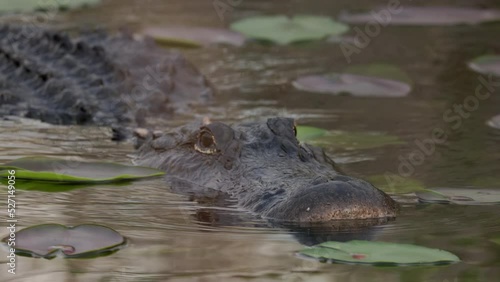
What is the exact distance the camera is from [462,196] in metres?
5.52

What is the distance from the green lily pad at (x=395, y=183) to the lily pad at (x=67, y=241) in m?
1.50

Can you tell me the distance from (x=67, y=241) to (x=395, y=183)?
186cm

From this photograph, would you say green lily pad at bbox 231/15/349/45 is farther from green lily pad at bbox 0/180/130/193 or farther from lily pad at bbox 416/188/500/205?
lily pad at bbox 416/188/500/205

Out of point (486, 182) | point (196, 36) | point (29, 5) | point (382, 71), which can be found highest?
point (29, 5)

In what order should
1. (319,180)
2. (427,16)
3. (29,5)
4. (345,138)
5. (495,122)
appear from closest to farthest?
1. (319,180)
2. (345,138)
3. (495,122)
4. (29,5)
5. (427,16)

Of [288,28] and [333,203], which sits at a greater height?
[288,28]

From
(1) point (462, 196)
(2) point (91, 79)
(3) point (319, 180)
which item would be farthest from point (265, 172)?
(2) point (91, 79)

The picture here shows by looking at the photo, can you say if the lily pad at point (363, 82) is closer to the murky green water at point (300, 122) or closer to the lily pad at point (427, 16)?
the murky green water at point (300, 122)

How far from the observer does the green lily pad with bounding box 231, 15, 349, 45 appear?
9852 millimetres

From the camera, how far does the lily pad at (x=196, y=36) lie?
9.91 metres

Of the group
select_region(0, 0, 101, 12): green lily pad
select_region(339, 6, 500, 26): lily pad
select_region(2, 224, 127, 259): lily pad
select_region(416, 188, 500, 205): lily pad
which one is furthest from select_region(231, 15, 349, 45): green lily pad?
select_region(2, 224, 127, 259): lily pad

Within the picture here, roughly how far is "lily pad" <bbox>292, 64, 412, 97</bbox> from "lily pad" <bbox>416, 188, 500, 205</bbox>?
8.59 ft

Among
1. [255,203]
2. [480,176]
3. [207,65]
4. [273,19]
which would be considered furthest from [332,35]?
[255,203]

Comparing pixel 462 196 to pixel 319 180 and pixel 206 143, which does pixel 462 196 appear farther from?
pixel 206 143
